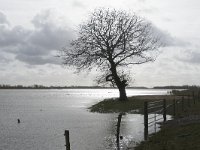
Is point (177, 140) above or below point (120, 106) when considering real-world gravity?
below

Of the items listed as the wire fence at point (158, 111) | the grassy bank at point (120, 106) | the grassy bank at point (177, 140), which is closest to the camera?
the grassy bank at point (177, 140)

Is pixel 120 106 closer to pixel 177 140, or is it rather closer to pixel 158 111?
pixel 158 111

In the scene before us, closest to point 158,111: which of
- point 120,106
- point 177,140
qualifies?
point 120,106

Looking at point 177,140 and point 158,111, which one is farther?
point 158,111

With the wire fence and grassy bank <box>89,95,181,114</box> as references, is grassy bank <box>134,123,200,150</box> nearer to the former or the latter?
the wire fence

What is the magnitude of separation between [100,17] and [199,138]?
41867 millimetres

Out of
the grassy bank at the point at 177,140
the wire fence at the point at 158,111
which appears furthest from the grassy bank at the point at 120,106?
the grassy bank at the point at 177,140

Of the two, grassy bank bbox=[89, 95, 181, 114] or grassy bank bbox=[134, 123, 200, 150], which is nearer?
grassy bank bbox=[134, 123, 200, 150]

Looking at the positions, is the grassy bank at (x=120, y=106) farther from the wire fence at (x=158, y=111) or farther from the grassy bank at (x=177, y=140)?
the grassy bank at (x=177, y=140)

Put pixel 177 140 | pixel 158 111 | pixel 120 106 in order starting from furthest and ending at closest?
pixel 120 106
pixel 158 111
pixel 177 140

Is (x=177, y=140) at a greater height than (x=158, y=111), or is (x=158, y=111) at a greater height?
(x=158, y=111)

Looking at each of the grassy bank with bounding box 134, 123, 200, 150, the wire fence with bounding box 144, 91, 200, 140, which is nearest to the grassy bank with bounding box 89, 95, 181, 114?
the wire fence with bounding box 144, 91, 200, 140

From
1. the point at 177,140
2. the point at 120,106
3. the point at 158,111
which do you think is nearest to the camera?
the point at 177,140

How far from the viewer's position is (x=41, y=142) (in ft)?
95.0
